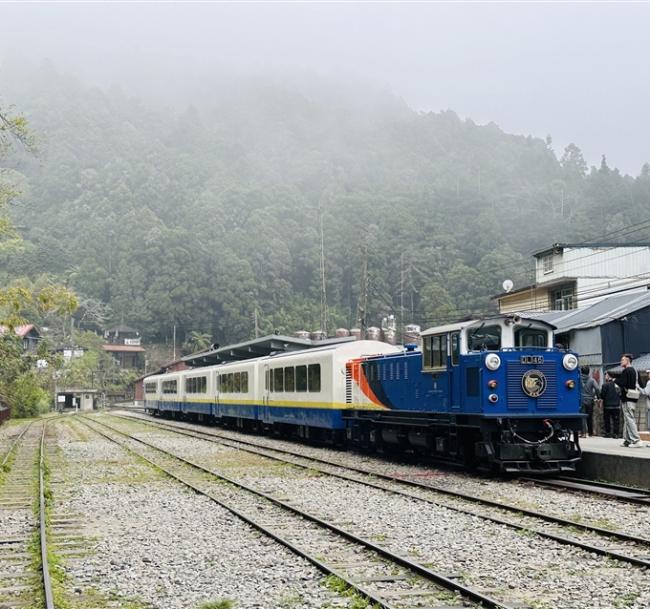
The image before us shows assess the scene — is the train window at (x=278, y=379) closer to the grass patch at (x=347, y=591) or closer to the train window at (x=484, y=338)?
the train window at (x=484, y=338)

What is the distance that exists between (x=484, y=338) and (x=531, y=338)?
871mm

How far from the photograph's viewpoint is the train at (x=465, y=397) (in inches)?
587

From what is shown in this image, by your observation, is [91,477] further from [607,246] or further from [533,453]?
[607,246]

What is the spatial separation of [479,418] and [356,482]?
7.98 feet

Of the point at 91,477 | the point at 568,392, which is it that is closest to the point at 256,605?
the point at 568,392

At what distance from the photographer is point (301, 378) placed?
1011 inches

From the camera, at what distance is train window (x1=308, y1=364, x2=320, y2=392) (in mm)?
24031

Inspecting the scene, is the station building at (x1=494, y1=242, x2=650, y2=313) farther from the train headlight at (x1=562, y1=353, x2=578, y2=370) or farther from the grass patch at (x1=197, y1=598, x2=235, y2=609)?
the grass patch at (x1=197, y1=598, x2=235, y2=609)

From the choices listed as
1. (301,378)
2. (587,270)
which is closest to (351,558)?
(301,378)

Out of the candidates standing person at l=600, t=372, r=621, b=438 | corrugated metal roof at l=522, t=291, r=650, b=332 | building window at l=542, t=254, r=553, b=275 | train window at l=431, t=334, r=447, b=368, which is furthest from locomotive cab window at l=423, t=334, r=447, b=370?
building window at l=542, t=254, r=553, b=275

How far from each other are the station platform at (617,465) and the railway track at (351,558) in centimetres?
567

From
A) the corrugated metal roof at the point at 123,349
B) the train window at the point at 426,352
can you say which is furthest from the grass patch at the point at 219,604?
the corrugated metal roof at the point at 123,349

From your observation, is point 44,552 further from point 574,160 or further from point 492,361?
point 574,160

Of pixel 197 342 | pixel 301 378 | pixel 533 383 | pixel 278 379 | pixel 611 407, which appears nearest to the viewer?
pixel 533 383
